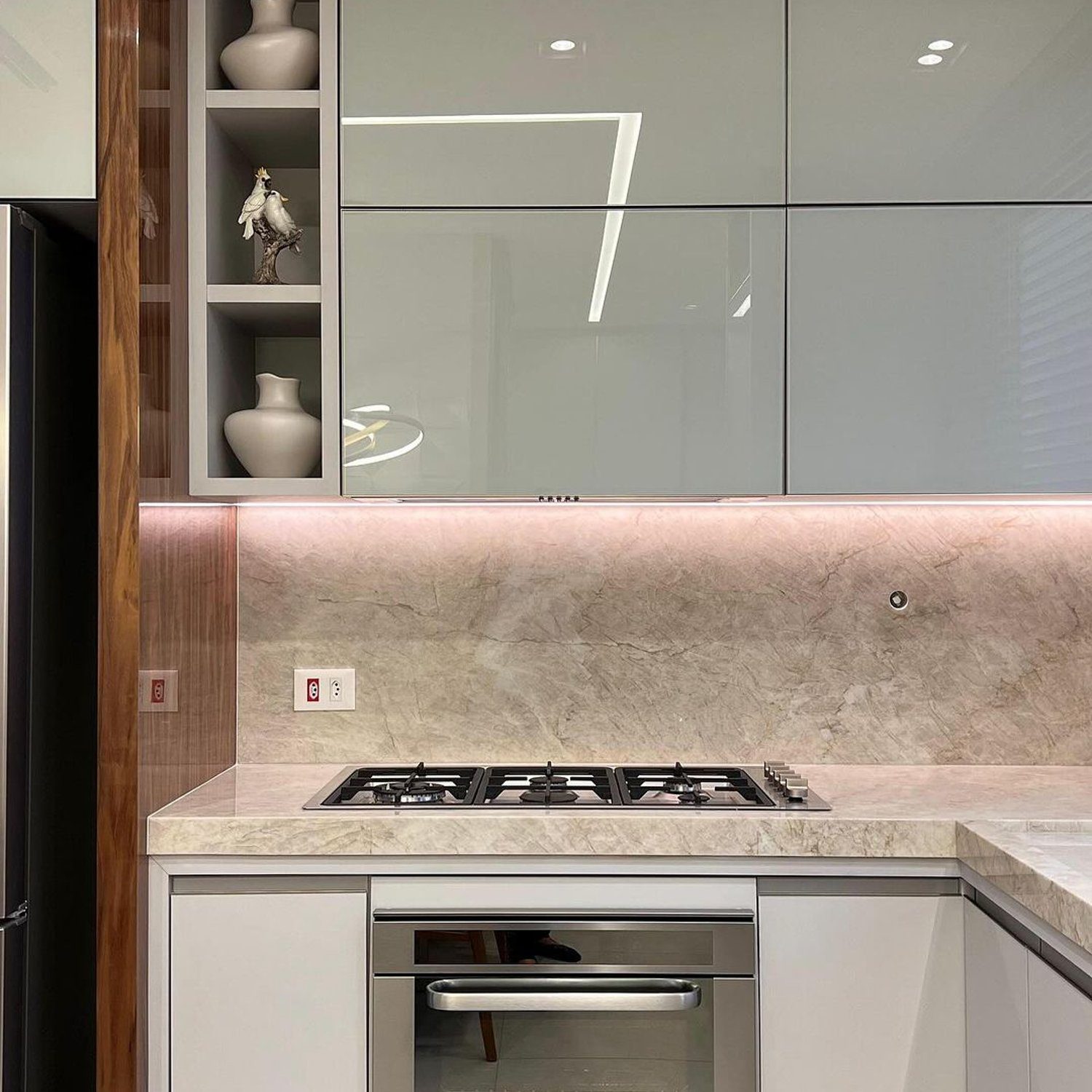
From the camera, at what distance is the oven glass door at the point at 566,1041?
1.73 meters

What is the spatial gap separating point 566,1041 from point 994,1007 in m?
0.67

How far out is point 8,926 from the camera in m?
1.66

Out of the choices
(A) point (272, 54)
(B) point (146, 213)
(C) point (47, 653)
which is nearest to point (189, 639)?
(C) point (47, 653)

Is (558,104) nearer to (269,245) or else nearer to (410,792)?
(269,245)

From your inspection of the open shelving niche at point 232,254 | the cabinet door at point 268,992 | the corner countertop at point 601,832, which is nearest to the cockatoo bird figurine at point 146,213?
the open shelving niche at point 232,254

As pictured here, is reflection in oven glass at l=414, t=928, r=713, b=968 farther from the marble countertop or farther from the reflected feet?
the marble countertop

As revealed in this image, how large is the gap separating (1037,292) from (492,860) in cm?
142

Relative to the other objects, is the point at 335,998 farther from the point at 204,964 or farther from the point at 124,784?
the point at 124,784

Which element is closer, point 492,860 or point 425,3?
point 492,860

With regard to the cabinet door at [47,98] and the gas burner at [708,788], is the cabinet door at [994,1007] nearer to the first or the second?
the gas burner at [708,788]

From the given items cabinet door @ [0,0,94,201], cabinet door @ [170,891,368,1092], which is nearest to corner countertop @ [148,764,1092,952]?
cabinet door @ [170,891,368,1092]

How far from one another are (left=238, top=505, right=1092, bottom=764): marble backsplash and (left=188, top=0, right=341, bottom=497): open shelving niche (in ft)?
1.19

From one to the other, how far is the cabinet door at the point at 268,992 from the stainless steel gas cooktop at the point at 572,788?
20 cm

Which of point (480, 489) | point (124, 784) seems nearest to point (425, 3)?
point (480, 489)
